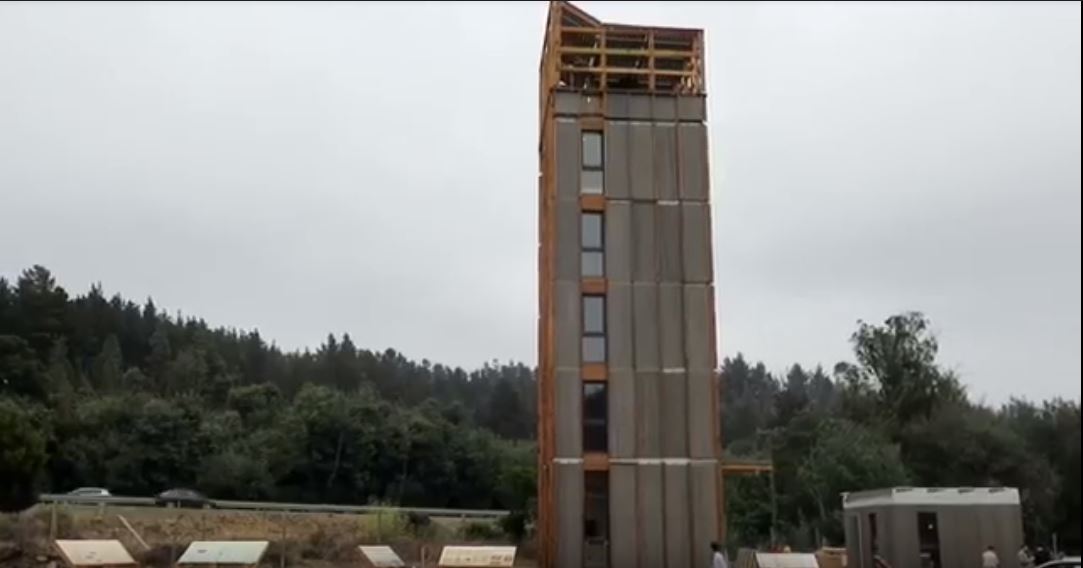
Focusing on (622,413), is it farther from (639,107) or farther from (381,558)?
(639,107)

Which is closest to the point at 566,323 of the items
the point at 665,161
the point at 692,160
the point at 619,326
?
the point at 619,326

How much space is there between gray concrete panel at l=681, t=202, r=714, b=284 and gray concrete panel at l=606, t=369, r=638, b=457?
318cm

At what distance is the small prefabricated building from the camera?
28234 mm

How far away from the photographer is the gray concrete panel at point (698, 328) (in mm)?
30917

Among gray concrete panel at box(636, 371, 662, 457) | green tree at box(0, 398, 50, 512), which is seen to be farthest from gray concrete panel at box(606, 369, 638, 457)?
A: green tree at box(0, 398, 50, 512)

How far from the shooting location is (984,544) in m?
28.2

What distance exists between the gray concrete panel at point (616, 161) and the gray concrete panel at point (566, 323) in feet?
9.00

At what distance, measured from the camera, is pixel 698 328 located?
31.1 meters

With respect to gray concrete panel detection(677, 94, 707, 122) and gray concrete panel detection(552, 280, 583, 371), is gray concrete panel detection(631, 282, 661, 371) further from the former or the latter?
gray concrete panel detection(677, 94, 707, 122)

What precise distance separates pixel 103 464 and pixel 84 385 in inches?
426

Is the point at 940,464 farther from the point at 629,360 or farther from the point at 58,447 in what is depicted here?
the point at 58,447

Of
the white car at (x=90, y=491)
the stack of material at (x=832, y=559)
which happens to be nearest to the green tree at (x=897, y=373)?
the stack of material at (x=832, y=559)

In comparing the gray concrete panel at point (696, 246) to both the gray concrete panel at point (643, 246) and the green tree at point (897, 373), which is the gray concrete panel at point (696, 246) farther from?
the green tree at point (897, 373)

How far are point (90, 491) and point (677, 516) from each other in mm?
30834
